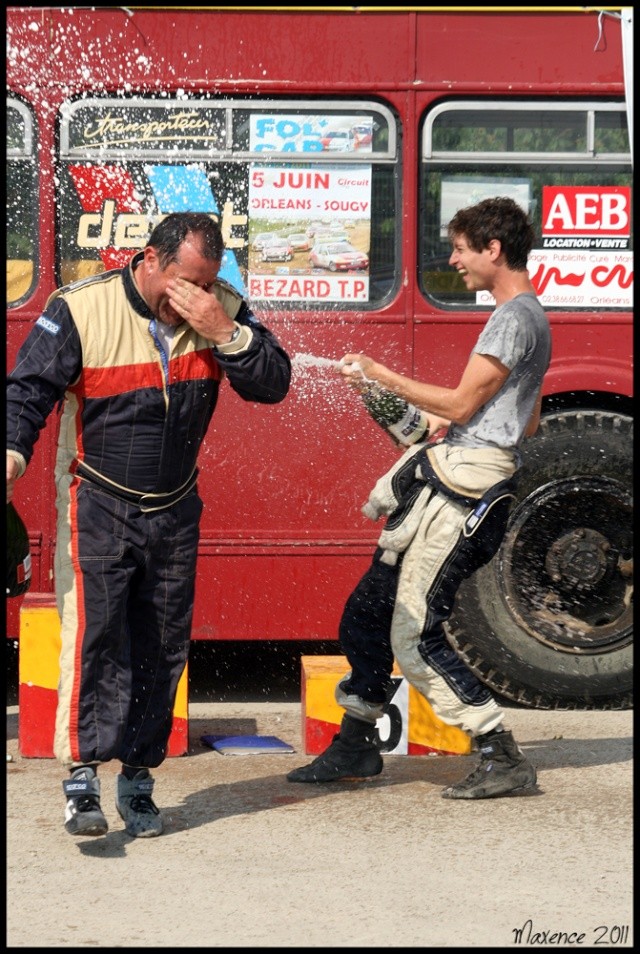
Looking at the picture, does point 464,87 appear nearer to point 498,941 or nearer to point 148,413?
point 148,413

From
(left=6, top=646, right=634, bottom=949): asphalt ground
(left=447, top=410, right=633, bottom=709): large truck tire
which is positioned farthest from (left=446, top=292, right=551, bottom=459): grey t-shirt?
(left=447, top=410, right=633, bottom=709): large truck tire

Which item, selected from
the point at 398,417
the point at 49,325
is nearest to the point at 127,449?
the point at 49,325

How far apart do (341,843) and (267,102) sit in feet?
10.8

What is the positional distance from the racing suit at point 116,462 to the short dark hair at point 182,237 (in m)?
0.17

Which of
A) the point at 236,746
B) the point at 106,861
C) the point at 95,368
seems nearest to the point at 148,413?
the point at 95,368

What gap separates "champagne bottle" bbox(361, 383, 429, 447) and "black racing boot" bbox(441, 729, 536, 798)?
3.62ft

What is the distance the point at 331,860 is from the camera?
4418 mm

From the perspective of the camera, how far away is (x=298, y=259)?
6.36 meters

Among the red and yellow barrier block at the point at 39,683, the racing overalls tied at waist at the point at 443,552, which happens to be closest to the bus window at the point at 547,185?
the racing overalls tied at waist at the point at 443,552

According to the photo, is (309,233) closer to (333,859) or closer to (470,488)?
(470,488)

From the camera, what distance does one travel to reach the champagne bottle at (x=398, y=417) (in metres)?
5.12

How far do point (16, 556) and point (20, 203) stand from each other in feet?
6.72

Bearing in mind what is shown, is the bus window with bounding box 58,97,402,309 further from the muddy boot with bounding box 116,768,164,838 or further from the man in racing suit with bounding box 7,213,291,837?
the muddy boot with bounding box 116,768,164,838

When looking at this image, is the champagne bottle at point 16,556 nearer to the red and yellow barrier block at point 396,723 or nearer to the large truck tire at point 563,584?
the red and yellow barrier block at point 396,723
